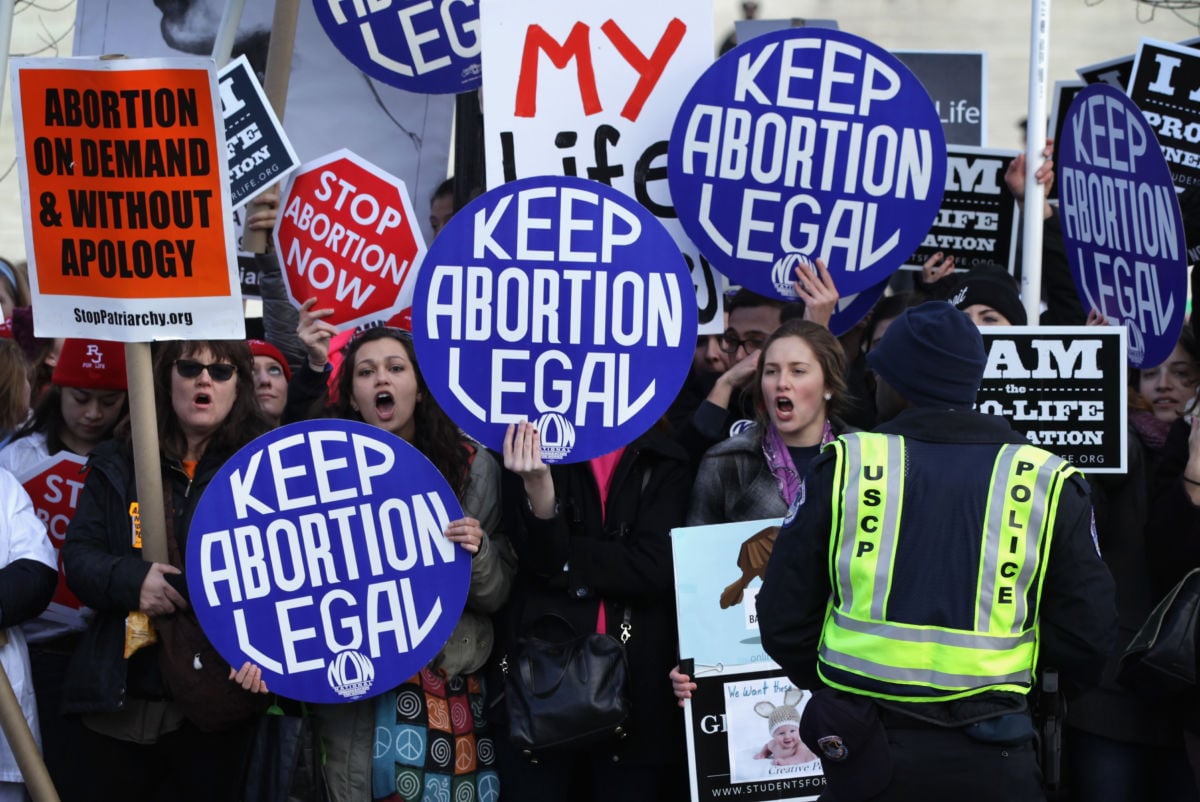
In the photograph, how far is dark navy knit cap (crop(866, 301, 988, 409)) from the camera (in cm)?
363

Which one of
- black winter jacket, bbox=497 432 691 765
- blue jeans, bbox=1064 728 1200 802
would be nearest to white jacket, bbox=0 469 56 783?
black winter jacket, bbox=497 432 691 765

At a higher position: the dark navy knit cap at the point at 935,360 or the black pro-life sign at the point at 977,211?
the black pro-life sign at the point at 977,211

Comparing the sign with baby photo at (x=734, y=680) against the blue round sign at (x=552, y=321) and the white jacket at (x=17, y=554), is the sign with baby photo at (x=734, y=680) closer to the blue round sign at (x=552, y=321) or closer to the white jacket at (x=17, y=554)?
the blue round sign at (x=552, y=321)

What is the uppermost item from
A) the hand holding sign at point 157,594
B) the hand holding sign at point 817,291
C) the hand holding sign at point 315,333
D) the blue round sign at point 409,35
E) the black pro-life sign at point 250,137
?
the blue round sign at point 409,35

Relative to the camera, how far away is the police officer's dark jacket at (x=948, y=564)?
349cm

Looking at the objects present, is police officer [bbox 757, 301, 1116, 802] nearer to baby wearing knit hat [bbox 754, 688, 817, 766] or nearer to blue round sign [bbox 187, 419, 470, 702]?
baby wearing knit hat [bbox 754, 688, 817, 766]

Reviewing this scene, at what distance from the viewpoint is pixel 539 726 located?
15.1 feet

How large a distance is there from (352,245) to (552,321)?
Answer: 1.42 m

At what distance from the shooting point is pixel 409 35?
5.91 m

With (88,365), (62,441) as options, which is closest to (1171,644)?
(88,365)

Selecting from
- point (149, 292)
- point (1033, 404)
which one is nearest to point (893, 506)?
point (1033, 404)

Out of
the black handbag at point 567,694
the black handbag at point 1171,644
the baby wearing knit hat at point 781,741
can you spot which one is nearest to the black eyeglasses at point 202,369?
the black handbag at point 567,694

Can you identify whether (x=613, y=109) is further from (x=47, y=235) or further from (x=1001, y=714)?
(x=1001, y=714)

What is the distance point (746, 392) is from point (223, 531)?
1.69 metres
